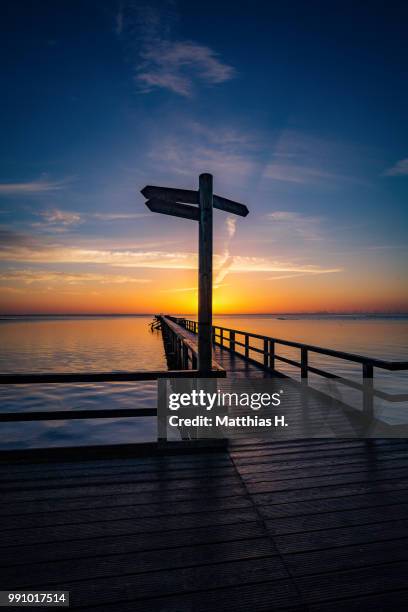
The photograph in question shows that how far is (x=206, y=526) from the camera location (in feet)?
9.30

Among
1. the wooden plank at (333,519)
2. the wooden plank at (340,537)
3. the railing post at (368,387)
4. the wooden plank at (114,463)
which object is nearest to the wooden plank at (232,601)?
the wooden plank at (340,537)

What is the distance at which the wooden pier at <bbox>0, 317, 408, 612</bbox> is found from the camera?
85.9 inches

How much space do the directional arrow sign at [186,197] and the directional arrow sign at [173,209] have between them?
0.06 metres

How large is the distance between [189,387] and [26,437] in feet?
21.8

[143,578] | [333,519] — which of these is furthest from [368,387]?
[143,578]

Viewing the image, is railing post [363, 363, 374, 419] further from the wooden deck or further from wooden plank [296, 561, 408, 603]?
wooden plank [296, 561, 408, 603]

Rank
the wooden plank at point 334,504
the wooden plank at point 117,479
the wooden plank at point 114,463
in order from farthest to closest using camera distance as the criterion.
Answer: the wooden plank at point 114,463 < the wooden plank at point 117,479 < the wooden plank at point 334,504

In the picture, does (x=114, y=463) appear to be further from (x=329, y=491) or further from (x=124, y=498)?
(x=329, y=491)

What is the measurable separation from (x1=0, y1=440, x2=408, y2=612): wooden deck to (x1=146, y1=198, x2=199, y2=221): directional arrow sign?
2.90 meters

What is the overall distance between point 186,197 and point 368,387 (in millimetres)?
3700

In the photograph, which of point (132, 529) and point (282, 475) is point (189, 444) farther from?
point (132, 529)

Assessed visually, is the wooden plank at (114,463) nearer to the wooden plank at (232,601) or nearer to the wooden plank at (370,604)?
the wooden plank at (232,601)

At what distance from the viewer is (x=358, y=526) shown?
9.39ft

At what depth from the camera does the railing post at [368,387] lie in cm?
518
